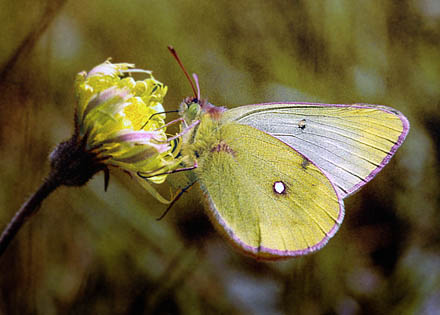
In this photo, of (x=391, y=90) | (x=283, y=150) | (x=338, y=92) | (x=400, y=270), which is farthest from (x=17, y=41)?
(x=400, y=270)

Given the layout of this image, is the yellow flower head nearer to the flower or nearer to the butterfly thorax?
the flower

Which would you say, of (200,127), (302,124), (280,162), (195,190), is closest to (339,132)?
(302,124)

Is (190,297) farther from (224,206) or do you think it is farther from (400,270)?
(400,270)

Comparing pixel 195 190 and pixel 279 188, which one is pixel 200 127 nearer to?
pixel 279 188

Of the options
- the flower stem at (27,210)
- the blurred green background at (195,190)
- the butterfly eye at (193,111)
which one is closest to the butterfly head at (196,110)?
the butterfly eye at (193,111)

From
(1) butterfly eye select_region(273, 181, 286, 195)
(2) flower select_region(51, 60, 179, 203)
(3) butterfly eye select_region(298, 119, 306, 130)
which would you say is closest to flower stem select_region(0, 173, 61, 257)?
(2) flower select_region(51, 60, 179, 203)

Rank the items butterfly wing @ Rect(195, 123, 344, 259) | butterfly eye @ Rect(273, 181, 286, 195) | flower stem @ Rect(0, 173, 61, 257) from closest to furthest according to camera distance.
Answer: flower stem @ Rect(0, 173, 61, 257)
butterfly wing @ Rect(195, 123, 344, 259)
butterfly eye @ Rect(273, 181, 286, 195)

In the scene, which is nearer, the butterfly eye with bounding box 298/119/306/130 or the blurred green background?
the butterfly eye with bounding box 298/119/306/130

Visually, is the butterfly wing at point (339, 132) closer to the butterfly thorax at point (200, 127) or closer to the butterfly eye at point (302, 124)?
the butterfly eye at point (302, 124)
